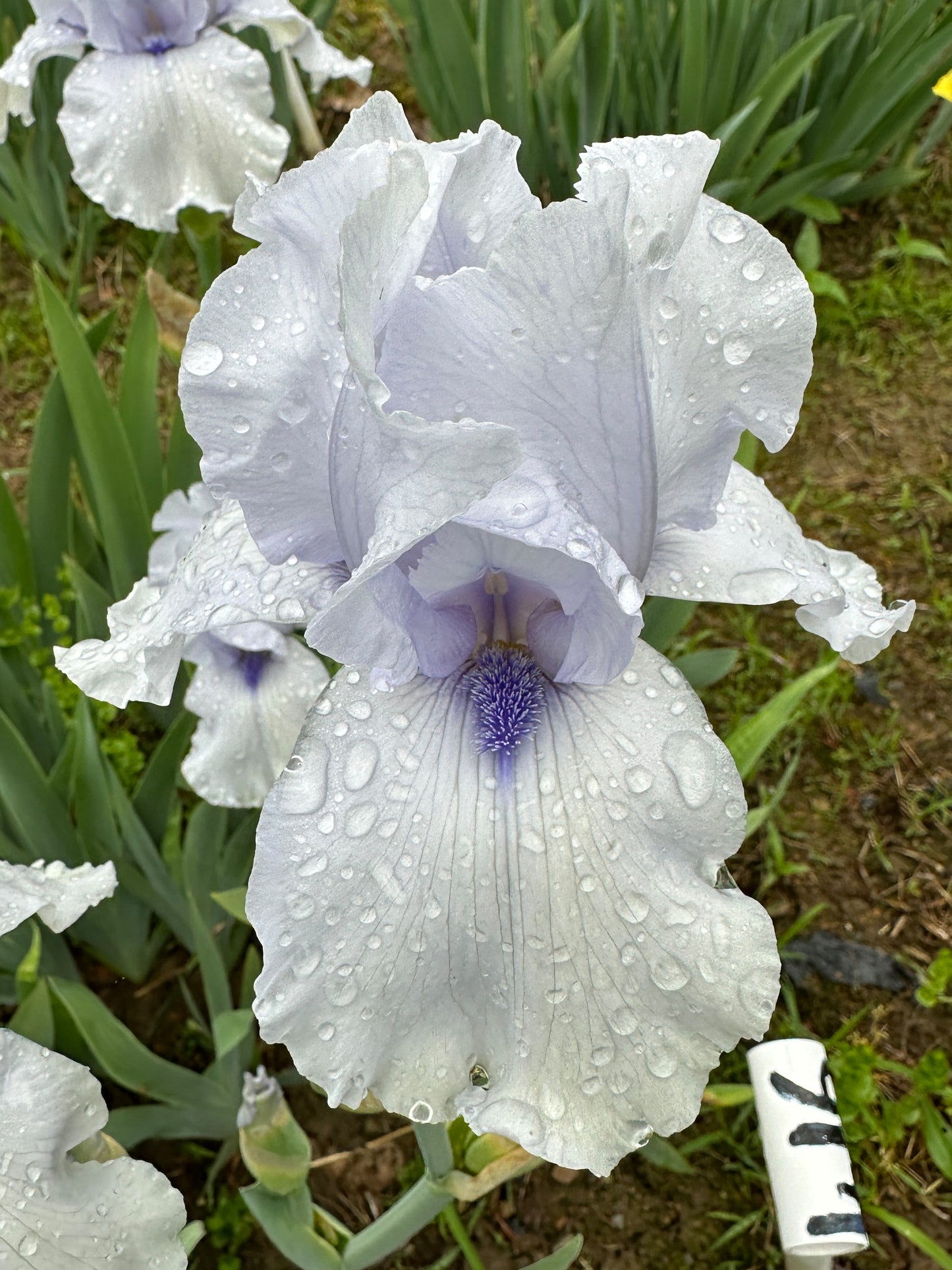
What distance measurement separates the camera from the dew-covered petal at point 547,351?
0.81 m

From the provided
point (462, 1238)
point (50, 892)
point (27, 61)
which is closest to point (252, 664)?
point (50, 892)

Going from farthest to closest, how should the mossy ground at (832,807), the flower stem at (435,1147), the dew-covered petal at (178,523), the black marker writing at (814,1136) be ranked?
1. the mossy ground at (832,807)
2. the dew-covered petal at (178,523)
3. the black marker writing at (814,1136)
4. the flower stem at (435,1147)

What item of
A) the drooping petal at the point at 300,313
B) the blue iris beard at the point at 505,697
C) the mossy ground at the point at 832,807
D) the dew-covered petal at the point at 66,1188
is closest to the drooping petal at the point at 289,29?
the mossy ground at the point at 832,807

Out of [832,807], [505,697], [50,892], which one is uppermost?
[505,697]

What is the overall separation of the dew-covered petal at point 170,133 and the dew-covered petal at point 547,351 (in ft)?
4.89

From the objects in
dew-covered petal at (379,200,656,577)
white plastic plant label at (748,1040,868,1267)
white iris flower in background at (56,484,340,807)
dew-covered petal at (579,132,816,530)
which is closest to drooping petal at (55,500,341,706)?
white iris flower in background at (56,484,340,807)

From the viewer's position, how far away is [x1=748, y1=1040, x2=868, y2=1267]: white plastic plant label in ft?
3.97

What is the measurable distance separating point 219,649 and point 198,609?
1.83 ft

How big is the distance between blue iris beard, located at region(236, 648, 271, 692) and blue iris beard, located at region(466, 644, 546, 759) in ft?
1.92

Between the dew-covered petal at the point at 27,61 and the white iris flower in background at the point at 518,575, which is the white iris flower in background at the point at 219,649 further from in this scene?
the dew-covered petal at the point at 27,61

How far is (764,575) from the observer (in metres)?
1.02

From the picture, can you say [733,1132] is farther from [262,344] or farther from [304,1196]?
[262,344]

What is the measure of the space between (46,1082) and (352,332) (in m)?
0.80

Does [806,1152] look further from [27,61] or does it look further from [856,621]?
[27,61]
